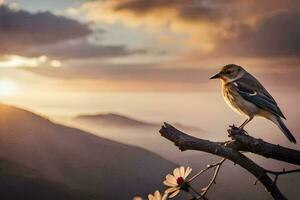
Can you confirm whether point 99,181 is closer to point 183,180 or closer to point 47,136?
point 47,136

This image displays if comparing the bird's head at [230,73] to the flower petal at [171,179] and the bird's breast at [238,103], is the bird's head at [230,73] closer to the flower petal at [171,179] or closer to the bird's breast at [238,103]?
the bird's breast at [238,103]

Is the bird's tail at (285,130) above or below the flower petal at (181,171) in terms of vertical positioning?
above

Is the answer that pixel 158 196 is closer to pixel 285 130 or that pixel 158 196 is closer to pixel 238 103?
pixel 285 130

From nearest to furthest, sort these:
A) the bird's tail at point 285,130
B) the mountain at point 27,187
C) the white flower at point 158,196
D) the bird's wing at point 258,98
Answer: the white flower at point 158,196
the bird's tail at point 285,130
the bird's wing at point 258,98
the mountain at point 27,187

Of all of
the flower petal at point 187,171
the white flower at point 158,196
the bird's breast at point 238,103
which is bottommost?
the white flower at point 158,196

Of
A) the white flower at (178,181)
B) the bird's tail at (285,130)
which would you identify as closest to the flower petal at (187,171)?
the white flower at (178,181)

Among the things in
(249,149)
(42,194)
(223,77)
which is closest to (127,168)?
(42,194)
